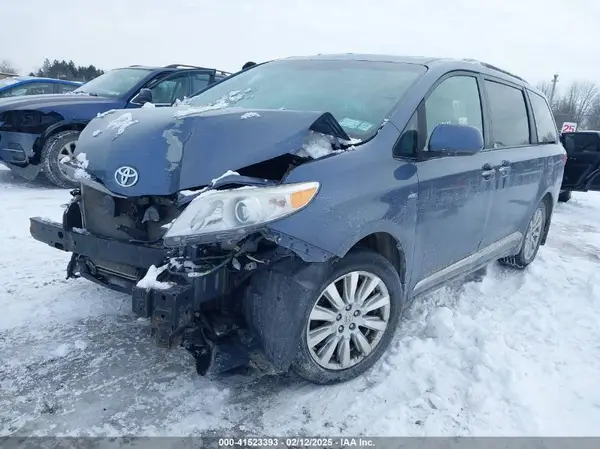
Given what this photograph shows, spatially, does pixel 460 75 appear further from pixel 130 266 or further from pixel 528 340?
pixel 130 266

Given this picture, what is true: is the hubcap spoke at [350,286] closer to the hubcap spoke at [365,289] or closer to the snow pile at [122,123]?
the hubcap spoke at [365,289]

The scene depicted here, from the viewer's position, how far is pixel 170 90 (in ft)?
25.3

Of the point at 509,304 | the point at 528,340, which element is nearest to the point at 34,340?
the point at 528,340

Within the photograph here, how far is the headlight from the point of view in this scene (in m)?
2.12

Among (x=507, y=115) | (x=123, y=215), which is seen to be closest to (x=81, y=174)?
(x=123, y=215)

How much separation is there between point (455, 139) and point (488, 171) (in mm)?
864

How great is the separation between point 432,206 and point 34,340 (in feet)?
8.12

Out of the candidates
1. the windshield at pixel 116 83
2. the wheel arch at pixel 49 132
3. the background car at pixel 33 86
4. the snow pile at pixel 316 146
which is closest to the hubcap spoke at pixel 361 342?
the snow pile at pixel 316 146

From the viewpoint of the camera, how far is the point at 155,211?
2477mm

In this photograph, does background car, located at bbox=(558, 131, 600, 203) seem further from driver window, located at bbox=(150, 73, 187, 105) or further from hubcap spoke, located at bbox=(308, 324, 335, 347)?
hubcap spoke, located at bbox=(308, 324, 335, 347)

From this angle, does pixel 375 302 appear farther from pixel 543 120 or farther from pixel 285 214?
pixel 543 120

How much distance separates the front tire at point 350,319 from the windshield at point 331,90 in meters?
0.75

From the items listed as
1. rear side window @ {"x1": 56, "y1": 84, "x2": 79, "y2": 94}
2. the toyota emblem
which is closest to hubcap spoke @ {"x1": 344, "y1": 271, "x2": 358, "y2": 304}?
the toyota emblem

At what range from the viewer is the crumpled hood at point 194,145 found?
7.70ft
